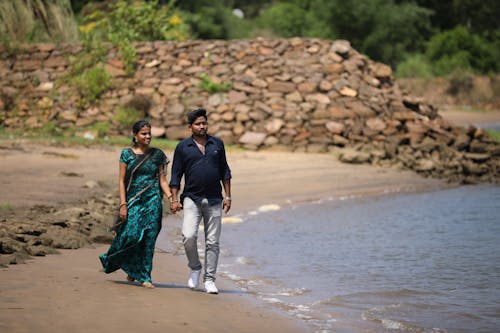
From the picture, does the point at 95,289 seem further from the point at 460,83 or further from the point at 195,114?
the point at 460,83

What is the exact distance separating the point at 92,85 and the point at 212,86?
3.09 m

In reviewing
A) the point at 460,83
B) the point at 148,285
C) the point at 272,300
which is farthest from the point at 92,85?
the point at 460,83

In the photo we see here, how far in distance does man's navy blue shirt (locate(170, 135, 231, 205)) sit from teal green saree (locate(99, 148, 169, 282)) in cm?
20

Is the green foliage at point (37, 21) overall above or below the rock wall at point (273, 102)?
above

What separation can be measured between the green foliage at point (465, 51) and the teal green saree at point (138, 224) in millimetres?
39336

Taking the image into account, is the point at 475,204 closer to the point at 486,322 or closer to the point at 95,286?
the point at 486,322

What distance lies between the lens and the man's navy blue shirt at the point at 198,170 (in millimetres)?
7355

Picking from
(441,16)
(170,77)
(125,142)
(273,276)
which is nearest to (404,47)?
(441,16)

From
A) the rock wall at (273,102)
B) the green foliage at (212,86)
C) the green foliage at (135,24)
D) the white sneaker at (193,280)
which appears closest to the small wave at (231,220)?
the white sneaker at (193,280)

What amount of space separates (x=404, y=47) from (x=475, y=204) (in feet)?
106

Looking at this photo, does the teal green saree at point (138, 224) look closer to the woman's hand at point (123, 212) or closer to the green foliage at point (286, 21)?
the woman's hand at point (123, 212)

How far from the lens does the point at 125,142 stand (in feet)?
64.5

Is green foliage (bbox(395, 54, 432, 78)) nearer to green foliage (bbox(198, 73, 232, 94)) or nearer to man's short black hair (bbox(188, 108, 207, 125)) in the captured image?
green foliage (bbox(198, 73, 232, 94))

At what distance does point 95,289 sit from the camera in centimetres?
697
